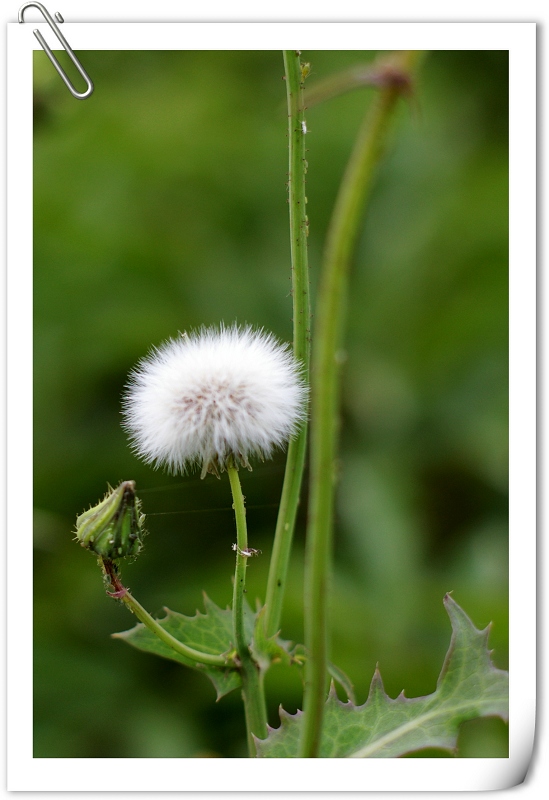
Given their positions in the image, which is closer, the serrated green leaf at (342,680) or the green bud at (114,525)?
the green bud at (114,525)

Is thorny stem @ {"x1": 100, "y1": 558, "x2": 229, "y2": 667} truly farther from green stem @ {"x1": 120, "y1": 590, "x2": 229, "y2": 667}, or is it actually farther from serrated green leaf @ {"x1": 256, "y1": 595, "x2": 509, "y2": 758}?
serrated green leaf @ {"x1": 256, "y1": 595, "x2": 509, "y2": 758}

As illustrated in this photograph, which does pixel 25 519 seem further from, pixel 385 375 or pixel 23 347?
pixel 385 375

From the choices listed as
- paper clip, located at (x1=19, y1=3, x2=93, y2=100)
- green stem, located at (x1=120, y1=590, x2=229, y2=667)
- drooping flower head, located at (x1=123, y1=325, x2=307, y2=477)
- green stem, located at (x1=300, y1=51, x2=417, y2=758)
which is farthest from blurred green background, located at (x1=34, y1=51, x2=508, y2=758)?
green stem, located at (x1=300, y1=51, x2=417, y2=758)

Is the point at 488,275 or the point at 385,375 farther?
the point at 385,375

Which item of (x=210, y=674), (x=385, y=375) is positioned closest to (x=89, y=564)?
(x=210, y=674)

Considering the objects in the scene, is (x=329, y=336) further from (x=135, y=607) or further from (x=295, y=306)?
(x=135, y=607)
